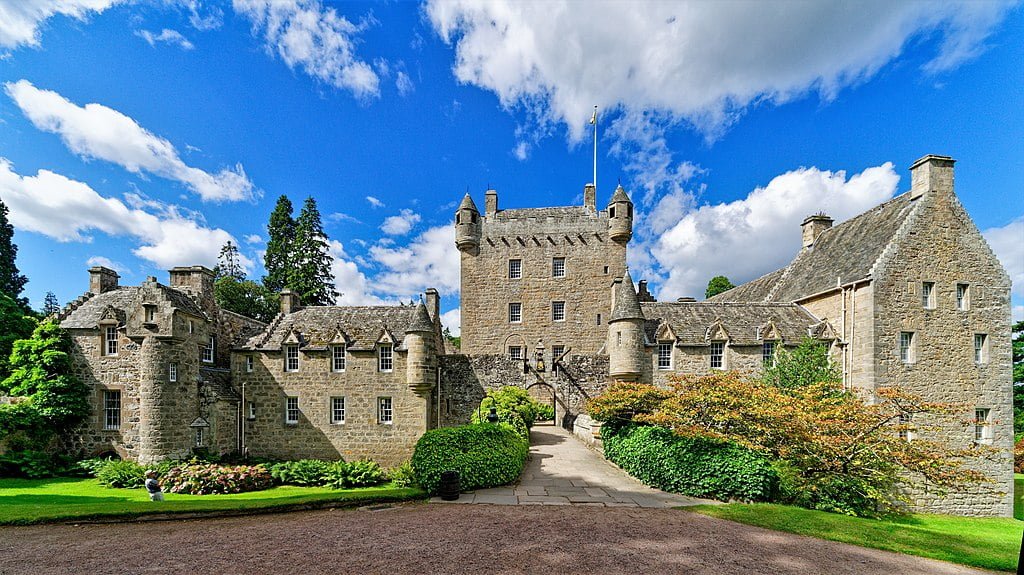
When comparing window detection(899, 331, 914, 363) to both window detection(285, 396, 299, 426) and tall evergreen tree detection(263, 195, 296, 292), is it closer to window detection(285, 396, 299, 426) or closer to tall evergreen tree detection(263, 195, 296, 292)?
window detection(285, 396, 299, 426)

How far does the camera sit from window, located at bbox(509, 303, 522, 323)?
99.1 feet

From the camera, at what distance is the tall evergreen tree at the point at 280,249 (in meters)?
40.2

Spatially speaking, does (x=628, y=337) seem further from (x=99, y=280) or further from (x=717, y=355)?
(x=99, y=280)

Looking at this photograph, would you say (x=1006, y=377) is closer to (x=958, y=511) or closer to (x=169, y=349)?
(x=958, y=511)

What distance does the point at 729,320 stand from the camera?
21.9 meters

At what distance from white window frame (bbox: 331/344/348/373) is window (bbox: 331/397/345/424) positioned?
5.09 ft

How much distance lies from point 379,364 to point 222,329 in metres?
9.66

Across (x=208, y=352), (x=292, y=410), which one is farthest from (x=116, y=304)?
(x=292, y=410)

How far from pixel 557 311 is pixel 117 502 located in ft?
78.2

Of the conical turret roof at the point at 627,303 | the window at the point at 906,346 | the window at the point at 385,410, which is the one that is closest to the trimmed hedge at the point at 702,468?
the conical turret roof at the point at 627,303

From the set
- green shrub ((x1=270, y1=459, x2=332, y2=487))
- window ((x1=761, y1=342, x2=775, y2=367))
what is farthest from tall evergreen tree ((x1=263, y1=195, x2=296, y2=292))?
window ((x1=761, y1=342, x2=775, y2=367))

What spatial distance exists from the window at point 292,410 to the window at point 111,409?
719 cm

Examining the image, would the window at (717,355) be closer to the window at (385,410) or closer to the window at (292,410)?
the window at (385,410)

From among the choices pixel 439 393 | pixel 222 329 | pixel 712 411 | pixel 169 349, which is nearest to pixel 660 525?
pixel 712 411
